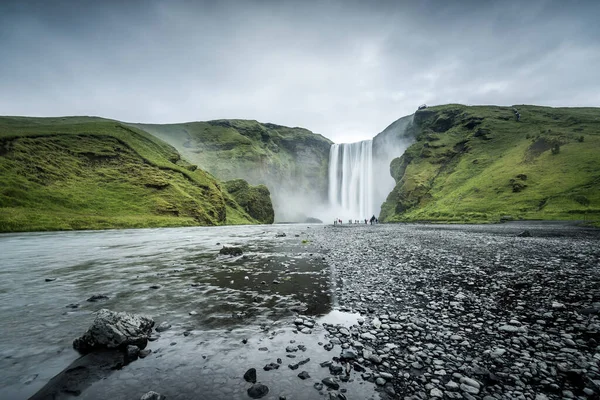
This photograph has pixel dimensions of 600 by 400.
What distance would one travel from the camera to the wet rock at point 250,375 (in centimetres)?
460

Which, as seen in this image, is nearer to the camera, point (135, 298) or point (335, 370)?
point (335, 370)

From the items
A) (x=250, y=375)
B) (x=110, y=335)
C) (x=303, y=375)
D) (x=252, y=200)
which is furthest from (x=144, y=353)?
(x=252, y=200)

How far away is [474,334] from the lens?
20.0 ft

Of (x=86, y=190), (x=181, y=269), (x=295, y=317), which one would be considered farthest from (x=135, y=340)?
(x=86, y=190)

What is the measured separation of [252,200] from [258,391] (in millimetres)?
134083

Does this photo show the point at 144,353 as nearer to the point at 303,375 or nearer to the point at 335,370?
the point at 303,375

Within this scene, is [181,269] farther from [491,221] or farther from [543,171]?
[543,171]

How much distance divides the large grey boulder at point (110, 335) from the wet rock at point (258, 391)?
132 inches

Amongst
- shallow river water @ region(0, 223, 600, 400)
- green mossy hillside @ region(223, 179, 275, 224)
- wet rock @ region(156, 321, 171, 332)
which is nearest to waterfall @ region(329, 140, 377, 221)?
green mossy hillside @ region(223, 179, 275, 224)

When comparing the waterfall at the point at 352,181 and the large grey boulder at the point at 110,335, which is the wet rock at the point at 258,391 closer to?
the large grey boulder at the point at 110,335

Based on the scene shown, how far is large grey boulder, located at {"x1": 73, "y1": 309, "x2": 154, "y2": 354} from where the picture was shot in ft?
18.7

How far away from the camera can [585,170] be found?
68000 mm

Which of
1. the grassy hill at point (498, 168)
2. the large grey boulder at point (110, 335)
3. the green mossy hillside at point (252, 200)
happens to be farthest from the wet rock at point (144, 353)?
the green mossy hillside at point (252, 200)

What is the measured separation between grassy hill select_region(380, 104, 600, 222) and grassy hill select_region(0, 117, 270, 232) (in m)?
84.3
